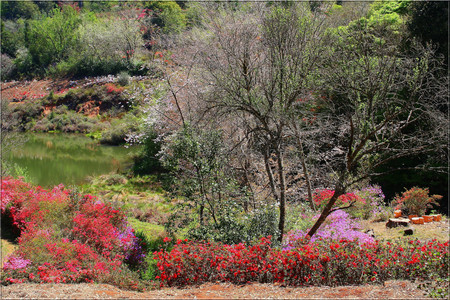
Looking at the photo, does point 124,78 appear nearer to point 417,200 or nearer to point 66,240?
point 66,240

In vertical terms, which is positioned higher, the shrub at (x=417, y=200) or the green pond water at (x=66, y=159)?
the shrub at (x=417, y=200)

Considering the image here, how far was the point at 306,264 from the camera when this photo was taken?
4738mm

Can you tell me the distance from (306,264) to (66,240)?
4.52 meters

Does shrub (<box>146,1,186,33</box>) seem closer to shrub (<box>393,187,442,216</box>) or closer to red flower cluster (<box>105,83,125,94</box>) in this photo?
red flower cluster (<box>105,83,125,94</box>)

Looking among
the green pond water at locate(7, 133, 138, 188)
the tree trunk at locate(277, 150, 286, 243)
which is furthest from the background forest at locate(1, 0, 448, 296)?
the green pond water at locate(7, 133, 138, 188)

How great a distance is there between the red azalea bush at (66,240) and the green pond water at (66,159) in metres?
5.77

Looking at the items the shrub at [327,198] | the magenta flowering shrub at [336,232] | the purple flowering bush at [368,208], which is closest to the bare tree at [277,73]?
the magenta flowering shrub at [336,232]

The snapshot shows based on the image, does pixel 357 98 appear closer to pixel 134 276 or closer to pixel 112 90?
pixel 134 276

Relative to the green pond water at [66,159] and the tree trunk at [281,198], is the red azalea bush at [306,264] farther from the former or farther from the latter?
the green pond water at [66,159]

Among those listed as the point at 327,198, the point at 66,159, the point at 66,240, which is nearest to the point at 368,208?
the point at 327,198

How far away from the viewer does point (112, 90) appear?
33.8m

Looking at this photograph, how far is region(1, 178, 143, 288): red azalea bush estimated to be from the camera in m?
5.66

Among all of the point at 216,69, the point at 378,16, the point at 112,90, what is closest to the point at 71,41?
the point at 112,90

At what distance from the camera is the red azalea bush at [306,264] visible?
4.66m
